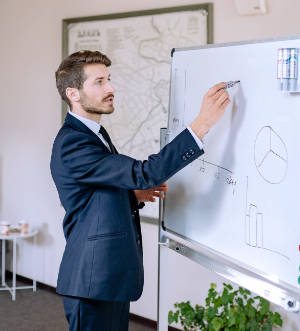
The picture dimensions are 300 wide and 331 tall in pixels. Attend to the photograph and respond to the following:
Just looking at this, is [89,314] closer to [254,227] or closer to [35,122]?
[254,227]

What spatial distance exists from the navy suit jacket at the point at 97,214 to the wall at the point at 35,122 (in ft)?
4.65

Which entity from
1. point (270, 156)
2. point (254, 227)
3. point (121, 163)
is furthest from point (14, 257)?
point (270, 156)

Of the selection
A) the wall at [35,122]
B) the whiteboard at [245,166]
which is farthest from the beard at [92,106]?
the wall at [35,122]

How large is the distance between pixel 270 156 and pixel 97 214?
610 millimetres

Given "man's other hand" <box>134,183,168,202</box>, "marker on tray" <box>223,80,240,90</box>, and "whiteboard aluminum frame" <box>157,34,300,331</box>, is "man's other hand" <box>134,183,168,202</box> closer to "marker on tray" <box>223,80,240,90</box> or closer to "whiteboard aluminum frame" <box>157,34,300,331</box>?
"whiteboard aluminum frame" <box>157,34,300,331</box>

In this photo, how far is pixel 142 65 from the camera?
3.10 m

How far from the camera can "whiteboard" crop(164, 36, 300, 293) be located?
56.2 inches

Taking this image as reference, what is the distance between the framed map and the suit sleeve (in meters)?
1.36

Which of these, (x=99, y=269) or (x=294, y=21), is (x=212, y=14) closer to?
(x=294, y=21)

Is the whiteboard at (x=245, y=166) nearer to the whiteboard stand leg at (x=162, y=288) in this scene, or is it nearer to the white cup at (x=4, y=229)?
the whiteboard stand leg at (x=162, y=288)

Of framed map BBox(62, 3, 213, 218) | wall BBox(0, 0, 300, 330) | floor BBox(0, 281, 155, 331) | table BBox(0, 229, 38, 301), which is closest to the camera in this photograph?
framed map BBox(62, 3, 213, 218)

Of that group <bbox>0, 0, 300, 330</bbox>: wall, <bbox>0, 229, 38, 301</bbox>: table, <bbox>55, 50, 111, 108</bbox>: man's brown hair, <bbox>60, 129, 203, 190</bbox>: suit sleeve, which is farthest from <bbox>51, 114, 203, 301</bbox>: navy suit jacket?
<bbox>0, 229, 38, 301</bbox>: table

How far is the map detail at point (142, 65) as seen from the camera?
9.55 feet

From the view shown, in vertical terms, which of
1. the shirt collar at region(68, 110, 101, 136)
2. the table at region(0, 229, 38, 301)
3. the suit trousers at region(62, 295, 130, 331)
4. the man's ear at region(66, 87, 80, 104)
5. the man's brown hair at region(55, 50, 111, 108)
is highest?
the man's brown hair at region(55, 50, 111, 108)
